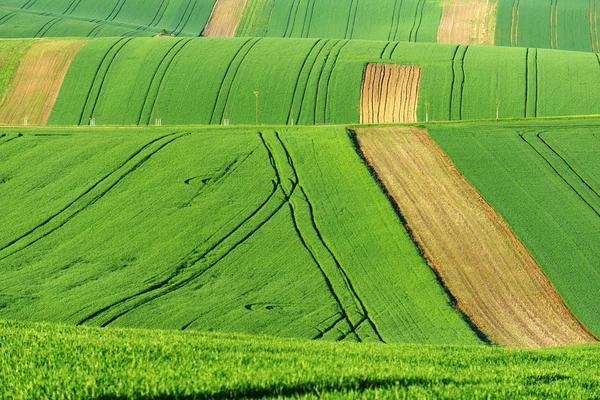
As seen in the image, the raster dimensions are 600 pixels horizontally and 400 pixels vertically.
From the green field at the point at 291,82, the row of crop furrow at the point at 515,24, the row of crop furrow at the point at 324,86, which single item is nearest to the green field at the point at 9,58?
the green field at the point at 291,82

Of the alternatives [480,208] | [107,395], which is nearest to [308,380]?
[107,395]

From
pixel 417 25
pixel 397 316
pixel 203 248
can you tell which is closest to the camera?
pixel 397 316

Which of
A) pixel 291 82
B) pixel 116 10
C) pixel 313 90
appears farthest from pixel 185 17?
pixel 313 90

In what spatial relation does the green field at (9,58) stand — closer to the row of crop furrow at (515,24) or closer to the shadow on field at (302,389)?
the row of crop furrow at (515,24)

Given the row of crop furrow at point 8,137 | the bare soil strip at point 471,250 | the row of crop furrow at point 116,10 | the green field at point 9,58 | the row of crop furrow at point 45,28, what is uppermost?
the row of crop furrow at point 116,10

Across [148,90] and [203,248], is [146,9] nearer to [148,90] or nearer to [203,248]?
[148,90]

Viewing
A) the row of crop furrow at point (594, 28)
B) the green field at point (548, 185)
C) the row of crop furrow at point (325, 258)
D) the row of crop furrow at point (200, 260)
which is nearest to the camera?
the row of crop furrow at point (200, 260)

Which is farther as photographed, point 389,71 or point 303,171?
point 389,71

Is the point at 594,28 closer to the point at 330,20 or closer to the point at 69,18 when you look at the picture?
the point at 330,20
